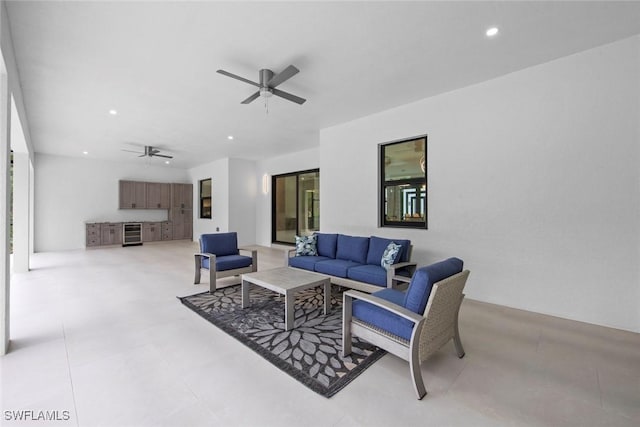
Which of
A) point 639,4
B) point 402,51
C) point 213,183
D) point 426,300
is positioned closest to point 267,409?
point 426,300

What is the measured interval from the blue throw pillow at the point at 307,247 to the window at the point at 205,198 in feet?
21.0

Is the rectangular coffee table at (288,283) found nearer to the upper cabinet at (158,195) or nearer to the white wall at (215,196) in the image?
the white wall at (215,196)

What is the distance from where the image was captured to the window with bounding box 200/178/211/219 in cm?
1024

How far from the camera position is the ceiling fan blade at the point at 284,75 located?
299 centimetres

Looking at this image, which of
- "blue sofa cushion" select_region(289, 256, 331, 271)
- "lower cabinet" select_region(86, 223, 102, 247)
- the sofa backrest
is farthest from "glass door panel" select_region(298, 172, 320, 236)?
"lower cabinet" select_region(86, 223, 102, 247)

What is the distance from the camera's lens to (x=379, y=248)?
417cm

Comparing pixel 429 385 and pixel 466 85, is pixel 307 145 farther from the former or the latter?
pixel 429 385

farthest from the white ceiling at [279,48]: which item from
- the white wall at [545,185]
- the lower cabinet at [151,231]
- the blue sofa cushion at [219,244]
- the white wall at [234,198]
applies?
the lower cabinet at [151,231]

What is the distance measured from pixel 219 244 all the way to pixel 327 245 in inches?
73.5

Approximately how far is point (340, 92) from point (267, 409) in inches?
151

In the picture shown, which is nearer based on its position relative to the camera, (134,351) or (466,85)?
(134,351)


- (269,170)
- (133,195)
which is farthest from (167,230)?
(269,170)

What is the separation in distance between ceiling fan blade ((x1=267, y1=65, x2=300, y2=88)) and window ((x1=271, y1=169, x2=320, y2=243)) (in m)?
4.42

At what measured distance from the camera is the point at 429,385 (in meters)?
2.02
